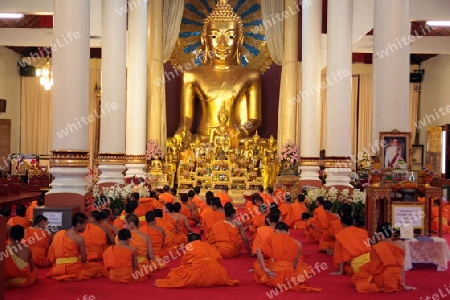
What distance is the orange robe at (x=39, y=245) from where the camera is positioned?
25.8 ft

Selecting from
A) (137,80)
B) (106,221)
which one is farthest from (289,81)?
(106,221)

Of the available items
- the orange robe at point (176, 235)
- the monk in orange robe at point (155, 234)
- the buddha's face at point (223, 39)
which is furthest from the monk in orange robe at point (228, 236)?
the buddha's face at point (223, 39)

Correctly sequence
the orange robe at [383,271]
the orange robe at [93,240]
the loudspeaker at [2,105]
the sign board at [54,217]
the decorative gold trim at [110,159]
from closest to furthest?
the orange robe at [383,271]
the orange robe at [93,240]
the sign board at [54,217]
the decorative gold trim at [110,159]
the loudspeaker at [2,105]

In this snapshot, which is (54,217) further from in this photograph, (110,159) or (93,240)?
(110,159)

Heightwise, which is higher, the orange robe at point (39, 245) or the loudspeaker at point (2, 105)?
the loudspeaker at point (2, 105)

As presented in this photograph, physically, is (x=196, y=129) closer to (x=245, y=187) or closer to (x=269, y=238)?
(x=245, y=187)

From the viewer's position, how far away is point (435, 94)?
21375 millimetres

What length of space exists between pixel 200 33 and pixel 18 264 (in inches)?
638

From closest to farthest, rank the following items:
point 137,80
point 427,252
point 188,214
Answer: point 427,252
point 188,214
point 137,80

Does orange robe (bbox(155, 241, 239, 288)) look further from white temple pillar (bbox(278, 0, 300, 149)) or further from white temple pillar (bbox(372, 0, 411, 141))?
white temple pillar (bbox(278, 0, 300, 149))

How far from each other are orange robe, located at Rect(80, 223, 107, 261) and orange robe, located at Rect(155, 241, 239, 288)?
1.66m

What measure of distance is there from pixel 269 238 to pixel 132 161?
9.48 m

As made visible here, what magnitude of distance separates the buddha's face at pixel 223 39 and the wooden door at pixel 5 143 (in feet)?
24.3

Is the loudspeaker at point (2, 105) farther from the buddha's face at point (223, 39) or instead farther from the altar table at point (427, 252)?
the altar table at point (427, 252)
